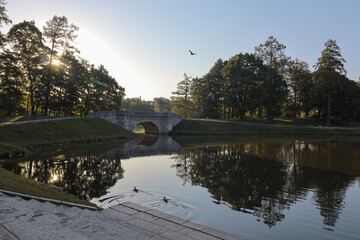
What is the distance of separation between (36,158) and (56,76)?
33032 millimetres

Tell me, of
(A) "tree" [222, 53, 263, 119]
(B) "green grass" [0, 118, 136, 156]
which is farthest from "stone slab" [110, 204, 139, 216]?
(A) "tree" [222, 53, 263, 119]

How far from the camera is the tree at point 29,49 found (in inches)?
1802

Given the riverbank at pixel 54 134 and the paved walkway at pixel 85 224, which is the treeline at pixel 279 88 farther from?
the paved walkway at pixel 85 224

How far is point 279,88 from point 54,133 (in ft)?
200

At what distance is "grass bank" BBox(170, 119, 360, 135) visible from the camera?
202 feet

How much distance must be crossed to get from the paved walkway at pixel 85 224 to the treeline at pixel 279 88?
210 ft

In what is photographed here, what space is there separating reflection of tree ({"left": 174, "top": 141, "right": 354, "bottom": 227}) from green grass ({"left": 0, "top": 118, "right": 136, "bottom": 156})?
62.6 ft

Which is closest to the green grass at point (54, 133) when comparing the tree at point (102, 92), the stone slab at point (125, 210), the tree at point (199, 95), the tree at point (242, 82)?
the tree at point (102, 92)

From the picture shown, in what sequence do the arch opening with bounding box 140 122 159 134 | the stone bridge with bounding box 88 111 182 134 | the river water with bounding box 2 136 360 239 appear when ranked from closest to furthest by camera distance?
the river water with bounding box 2 136 360 239 < the stone bridge with bounding box 88 111 182 134 < the arch opening with bounding box 140 122 159 134

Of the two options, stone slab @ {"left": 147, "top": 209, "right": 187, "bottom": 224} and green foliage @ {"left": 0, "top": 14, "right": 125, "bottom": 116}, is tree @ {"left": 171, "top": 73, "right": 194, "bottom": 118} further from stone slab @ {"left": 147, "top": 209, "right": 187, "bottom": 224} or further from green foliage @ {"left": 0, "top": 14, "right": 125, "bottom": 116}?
stone slab @ {"left": 147, "top": 209, "right": 187, "bottom": 224}

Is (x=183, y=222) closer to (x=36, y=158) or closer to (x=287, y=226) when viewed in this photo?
(x=287, y=226)

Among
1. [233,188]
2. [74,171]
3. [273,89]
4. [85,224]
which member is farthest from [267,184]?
[273,89]

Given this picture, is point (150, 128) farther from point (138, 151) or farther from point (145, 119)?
point (138, 151)

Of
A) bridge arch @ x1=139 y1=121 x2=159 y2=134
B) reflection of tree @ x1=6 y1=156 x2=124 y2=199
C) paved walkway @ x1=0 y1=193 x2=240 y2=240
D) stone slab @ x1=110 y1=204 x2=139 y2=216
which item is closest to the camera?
paved walkway @ x1=0 y1=193 x2=240 y2=240
